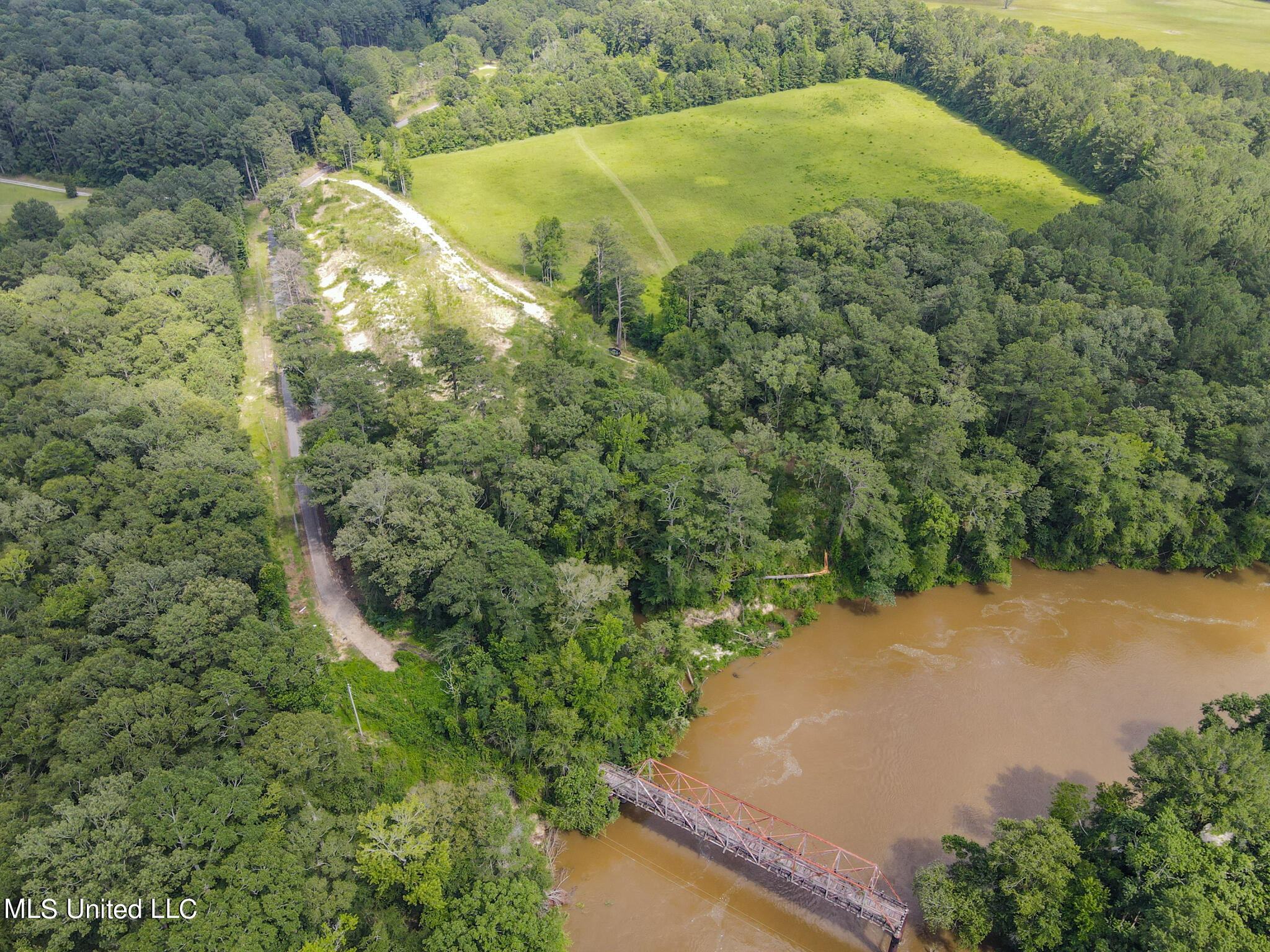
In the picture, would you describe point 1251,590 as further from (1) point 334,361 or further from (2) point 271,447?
(2) point 271,447

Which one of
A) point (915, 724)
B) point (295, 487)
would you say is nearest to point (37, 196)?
point (295, 487)

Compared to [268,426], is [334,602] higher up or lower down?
lower down

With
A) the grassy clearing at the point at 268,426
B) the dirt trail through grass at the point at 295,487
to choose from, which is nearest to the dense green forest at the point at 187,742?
the grassy clearing at the point at 268,426

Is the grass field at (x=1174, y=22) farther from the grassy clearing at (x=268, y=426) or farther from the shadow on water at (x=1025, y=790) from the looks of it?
the grassy clearing at (x=268, y=426)

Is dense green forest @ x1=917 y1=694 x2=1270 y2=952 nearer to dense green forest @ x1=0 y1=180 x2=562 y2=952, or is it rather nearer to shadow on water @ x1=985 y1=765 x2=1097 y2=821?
shadow on water @ x1=985 y1=765 x2=1097 y2=821

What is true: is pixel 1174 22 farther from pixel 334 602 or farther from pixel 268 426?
pixel 334 602

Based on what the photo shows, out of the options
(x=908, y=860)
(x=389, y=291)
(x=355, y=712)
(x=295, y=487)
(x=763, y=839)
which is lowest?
(x=908, y=860)
